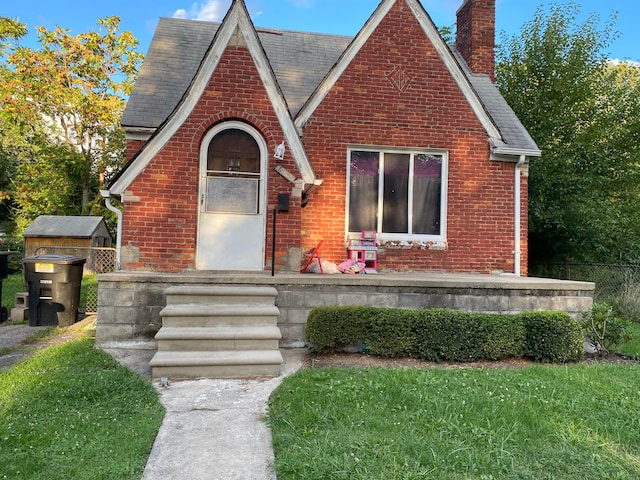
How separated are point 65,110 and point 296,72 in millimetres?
18386

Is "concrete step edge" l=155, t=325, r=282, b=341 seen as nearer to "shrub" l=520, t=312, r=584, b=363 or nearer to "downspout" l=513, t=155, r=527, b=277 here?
"shrub" l=520, t=312, r=584, b=363

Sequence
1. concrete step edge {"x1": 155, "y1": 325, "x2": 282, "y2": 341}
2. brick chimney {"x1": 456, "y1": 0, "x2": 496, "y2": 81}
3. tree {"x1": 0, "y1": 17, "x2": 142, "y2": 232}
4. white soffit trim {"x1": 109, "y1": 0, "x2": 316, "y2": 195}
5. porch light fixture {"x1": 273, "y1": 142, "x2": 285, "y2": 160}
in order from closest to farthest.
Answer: concrete step edge {"x1": 155, "y1": 325, "x2": 282, "y2": 341}
white soffit trim {"x1": 109, "y1": 0, "x2": 316, "y2": 195}
porch light fixture {"x1": 273, "y1": 142, "x2": 285, "y2": 160}
brick chimney {"x1": 456, "y1": 0, "x2": 496, "y2": 81}
tree {"x1": 0, "y1": 17, "x2": 142, "y2": 232}

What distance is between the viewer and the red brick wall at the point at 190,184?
6785mm

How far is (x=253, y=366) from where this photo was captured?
15.8 feet

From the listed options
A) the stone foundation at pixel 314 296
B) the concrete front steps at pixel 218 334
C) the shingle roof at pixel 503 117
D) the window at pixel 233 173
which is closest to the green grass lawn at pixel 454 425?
the concrete front steps at pixel 218 334

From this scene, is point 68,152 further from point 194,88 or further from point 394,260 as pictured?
point 394,260

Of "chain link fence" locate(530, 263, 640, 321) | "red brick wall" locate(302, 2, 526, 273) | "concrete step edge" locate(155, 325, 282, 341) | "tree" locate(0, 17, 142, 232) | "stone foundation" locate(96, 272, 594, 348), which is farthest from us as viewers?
"tree" locate(0, 17, 142, 232)

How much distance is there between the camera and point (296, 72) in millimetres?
9711

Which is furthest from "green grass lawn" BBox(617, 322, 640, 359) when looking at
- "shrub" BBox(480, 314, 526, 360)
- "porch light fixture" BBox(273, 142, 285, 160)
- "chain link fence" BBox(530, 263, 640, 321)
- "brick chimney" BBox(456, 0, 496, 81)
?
"brick chimney" BBox(456, 0, 496, 81)

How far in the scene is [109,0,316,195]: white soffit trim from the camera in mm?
6707

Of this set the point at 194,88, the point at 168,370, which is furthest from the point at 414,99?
the point at 168,370

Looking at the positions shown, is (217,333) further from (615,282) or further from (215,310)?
(615,282)

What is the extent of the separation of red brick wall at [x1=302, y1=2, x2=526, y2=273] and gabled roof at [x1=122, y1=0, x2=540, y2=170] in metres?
0.18

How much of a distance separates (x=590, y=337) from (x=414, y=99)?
5.27 metres
